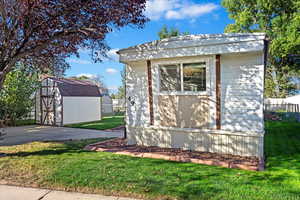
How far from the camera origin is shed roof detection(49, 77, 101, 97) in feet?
49.5

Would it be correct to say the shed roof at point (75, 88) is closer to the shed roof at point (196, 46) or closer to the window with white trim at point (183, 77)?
the shed roof at point (196, 46)

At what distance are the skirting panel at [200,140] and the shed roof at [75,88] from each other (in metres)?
10.5

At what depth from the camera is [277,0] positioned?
1856 cm

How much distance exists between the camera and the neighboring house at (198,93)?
16.2ft

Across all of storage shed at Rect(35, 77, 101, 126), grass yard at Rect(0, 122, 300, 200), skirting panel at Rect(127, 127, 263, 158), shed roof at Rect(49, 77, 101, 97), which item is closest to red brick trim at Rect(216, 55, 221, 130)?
skirting panel at Rect(127, 127, 263, 158)

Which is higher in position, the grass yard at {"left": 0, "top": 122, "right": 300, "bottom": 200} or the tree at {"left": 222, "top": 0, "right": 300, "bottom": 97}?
the tree at {"left": 222, "top": 0, "right": 300, "bottom": 97}

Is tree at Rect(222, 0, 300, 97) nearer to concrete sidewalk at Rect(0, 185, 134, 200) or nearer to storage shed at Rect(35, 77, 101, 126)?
storage shed at Rect(35, 77, 101, 126)

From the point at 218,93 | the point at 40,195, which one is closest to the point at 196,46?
the point at 218,93

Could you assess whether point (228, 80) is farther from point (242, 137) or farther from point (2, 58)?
point (2, 58)

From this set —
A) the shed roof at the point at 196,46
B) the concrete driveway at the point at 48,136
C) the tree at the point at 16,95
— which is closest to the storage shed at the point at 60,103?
the tree at the point at 16,95

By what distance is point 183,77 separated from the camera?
5.68 metres

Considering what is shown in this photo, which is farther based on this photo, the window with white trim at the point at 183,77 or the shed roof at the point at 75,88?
the shed roof at the point at 75,88

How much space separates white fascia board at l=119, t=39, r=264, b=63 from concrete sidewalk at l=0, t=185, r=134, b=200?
3.89 metres

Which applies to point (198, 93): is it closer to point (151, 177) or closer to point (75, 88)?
point (151, 177)
